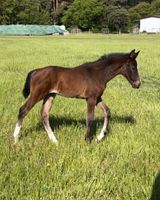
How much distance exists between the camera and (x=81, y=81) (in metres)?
8.10

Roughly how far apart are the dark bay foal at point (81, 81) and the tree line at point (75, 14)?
116 metres

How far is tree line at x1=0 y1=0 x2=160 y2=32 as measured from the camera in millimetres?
123125

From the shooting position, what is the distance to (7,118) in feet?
32.9

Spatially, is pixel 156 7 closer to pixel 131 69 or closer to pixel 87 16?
pixel 87 16

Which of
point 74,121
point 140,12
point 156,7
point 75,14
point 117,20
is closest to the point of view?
point 74,121

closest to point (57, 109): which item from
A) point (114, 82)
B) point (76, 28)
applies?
point (114, 82)

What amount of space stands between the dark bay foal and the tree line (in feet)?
382

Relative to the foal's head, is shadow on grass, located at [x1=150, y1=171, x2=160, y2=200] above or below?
below

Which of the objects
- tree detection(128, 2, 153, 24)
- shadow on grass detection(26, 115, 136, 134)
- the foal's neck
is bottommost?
tree detection(128, 2, 153, 24)

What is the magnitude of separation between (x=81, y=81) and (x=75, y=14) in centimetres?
12714

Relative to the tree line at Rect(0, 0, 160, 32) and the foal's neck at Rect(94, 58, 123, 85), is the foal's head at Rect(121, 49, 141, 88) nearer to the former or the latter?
the foal's neck at Rect(94, 58, 123, 85)

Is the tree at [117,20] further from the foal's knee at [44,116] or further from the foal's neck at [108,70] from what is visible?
the foal's neck at [108,70]

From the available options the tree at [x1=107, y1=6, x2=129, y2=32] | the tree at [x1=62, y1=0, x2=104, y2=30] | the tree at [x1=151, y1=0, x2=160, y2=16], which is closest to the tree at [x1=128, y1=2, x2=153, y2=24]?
the tree at [x1=151, y1=0, x2=160, y2=16]

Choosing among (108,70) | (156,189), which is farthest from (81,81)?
(156,189)
